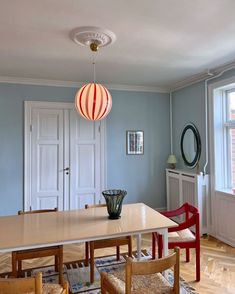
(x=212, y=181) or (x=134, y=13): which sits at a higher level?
(x=134, y=13)

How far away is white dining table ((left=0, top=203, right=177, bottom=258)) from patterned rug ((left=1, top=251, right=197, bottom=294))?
0.61 metres

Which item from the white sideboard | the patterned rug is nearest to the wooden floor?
the patterned rug

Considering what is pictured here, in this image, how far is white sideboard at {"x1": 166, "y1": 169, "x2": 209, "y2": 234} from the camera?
12.0 feet

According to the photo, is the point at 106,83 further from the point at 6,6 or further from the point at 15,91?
the point at 6,6

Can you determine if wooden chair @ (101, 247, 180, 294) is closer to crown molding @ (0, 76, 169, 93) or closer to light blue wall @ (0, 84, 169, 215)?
light blue wall @ (0, 84, 169, 215)

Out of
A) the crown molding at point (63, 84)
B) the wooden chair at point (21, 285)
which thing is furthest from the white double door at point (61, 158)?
the wooden chair at point (21, 285)

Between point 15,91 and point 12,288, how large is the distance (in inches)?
131

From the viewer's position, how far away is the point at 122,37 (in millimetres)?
2455

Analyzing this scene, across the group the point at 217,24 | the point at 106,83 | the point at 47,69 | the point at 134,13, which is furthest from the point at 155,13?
the point at 106,83

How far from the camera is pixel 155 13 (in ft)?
6.64

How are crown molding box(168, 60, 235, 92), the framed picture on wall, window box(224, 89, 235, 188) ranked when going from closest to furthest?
crown molding box(168, 60, 235, 92) → window box(224, 89, 235, 188) → the framed picture on wall

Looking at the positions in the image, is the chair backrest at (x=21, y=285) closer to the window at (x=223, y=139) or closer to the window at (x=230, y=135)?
the window at (x=223, y=139)

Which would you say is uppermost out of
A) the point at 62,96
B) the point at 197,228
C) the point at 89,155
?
the point at 62,96

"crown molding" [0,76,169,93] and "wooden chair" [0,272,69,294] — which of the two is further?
"crown molding" [0,76,169,93]
